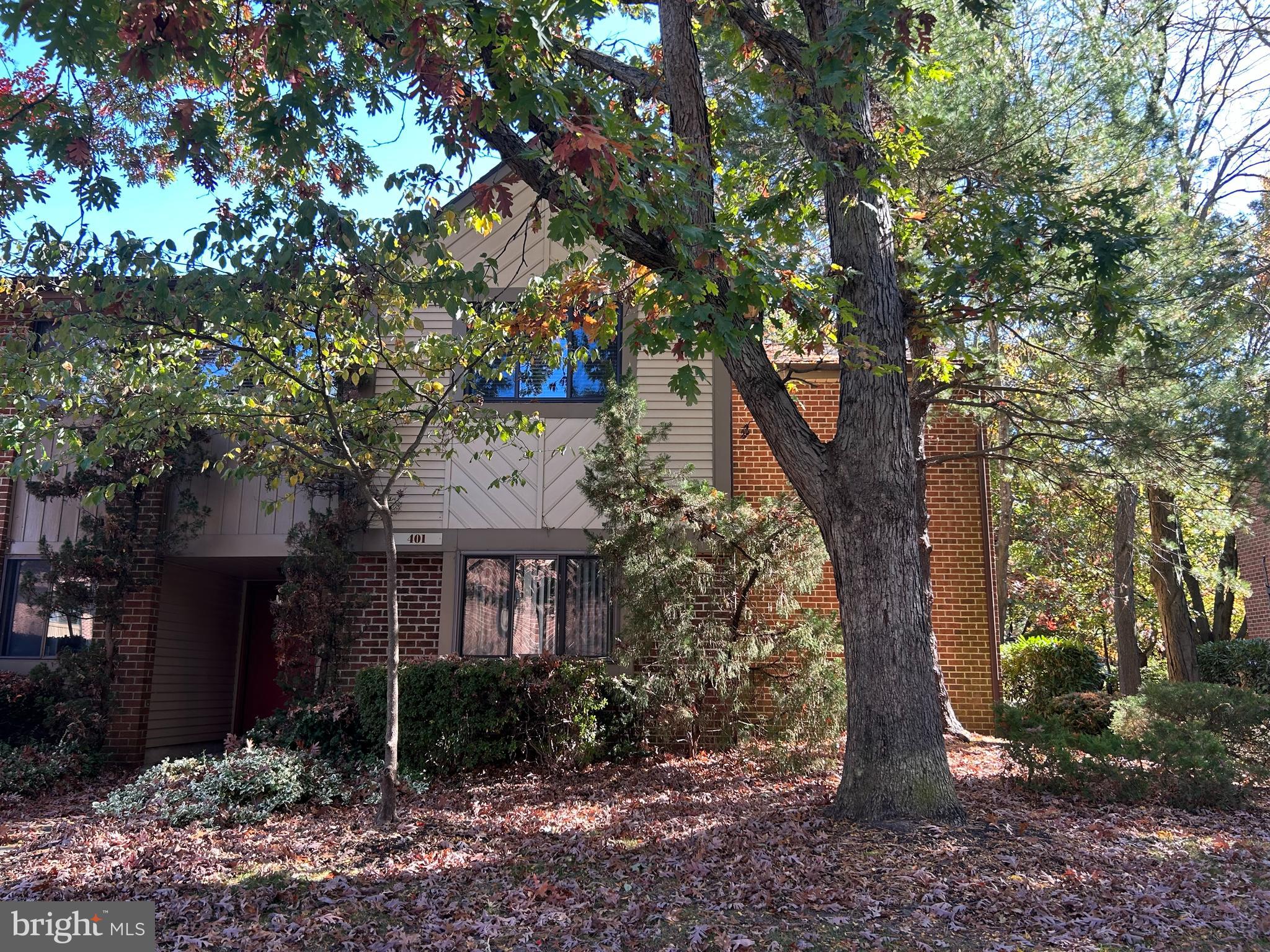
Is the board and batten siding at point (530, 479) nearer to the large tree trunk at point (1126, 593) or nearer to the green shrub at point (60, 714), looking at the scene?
the green shrub at point (60, 714)

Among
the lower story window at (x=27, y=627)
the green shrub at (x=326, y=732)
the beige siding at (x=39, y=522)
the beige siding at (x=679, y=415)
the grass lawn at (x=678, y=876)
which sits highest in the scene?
the beige siding at (x=679, y=415)

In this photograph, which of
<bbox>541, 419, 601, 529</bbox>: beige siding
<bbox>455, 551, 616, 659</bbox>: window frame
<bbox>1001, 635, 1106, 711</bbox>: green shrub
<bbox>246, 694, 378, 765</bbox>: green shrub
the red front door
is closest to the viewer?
<bbox>246, 694, 378, 765</bbox>: green shrub

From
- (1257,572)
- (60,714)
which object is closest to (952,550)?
(60,714)

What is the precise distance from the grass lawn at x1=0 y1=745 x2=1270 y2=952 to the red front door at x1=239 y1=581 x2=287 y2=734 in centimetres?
534

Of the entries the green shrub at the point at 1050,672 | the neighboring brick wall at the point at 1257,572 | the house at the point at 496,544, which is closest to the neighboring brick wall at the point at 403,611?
the house at the point at 496,544

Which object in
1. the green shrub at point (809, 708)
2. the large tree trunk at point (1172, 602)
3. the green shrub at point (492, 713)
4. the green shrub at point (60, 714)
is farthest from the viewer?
the large tree trunk at point (1172, 602)

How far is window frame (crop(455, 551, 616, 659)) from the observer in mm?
11438

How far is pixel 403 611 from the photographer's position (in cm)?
1157

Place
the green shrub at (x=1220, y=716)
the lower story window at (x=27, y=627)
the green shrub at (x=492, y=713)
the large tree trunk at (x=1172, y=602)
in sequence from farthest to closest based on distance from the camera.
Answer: the large tree trunk at (x=1172, y=602) < the lower story window at (x=27, y=627) < the green shrub at (x=492, y=713) < the green shrub at (x=1220, y=716)

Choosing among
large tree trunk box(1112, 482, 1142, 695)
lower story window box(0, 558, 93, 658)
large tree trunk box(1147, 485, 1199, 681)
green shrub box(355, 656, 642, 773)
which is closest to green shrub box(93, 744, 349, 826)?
green shrub box(355, 656, 642, 773)

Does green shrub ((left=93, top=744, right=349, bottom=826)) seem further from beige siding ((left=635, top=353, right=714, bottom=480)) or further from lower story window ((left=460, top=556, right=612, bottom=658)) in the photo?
beige siding ((left=635, top=353, right=714, bottom=480))

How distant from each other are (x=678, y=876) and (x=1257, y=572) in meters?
20.4

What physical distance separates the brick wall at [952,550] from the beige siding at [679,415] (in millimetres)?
387

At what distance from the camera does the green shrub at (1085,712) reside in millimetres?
11812
